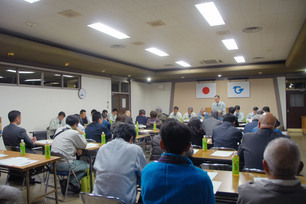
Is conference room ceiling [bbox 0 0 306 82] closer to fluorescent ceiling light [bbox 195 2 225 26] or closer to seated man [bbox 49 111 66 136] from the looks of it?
fluorescent ceiling light [bbox 195 2 225 26]

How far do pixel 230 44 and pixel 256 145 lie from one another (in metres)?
5.25

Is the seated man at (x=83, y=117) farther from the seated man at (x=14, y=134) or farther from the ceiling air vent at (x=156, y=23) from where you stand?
the ceiling air vent at (x=156, y=23)

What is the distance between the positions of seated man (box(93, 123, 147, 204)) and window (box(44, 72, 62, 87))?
22.9 feet

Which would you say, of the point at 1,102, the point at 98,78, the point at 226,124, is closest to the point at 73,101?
the point at 98,78

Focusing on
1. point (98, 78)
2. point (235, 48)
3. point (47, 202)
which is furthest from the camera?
point (98, 78)

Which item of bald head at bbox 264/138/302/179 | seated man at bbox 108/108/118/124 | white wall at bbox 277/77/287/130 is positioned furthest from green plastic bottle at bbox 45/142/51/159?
white wall at bbox 277/77/287/130

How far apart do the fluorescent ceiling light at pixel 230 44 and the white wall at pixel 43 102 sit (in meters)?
5.79

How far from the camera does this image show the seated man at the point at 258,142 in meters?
2.40

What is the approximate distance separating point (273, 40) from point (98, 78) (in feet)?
Result: 23.2

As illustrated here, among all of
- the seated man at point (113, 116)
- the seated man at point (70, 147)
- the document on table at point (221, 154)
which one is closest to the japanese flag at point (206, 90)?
→ the seated man at point (113, 116)

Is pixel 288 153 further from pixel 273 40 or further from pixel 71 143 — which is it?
pixel 273 40

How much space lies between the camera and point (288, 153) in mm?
1179

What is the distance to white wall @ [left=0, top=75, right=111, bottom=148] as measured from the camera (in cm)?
694

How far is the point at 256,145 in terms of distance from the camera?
2422mm
